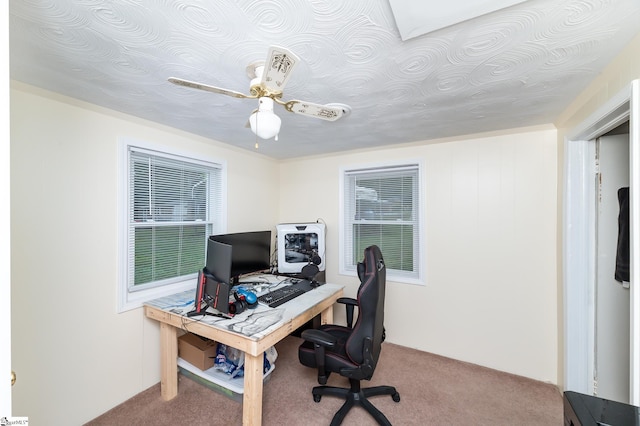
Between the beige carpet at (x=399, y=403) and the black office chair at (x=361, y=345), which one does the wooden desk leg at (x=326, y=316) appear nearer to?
the beige carpet at (x=399, y=403)

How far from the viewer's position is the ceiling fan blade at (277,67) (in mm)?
876

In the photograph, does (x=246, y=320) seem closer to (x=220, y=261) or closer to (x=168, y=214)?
(x=220, y=261)

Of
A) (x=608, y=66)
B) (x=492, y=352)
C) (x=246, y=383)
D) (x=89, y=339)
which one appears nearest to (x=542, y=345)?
(x=492, y=352)

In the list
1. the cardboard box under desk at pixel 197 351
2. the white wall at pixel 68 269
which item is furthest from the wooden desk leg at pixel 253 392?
the white wall at pixel 68 269

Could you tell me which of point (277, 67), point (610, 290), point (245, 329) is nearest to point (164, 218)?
point (245, 329)

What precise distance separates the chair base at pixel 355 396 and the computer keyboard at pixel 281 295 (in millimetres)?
716

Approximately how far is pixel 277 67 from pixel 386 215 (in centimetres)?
229

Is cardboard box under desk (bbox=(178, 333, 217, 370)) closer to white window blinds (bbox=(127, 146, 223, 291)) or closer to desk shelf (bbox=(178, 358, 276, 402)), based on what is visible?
desk shelf (bbox=(178, 358, 276, 402))

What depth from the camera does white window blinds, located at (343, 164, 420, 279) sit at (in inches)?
109

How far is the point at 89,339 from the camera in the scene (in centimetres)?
174

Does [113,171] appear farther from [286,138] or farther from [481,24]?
[481,24]

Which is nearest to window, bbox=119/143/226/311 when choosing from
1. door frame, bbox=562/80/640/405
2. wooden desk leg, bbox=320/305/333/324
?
wooden desk leg, bbox=320/305/333/324

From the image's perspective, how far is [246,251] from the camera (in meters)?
2.56

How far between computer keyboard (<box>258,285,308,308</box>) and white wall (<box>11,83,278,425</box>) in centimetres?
99
